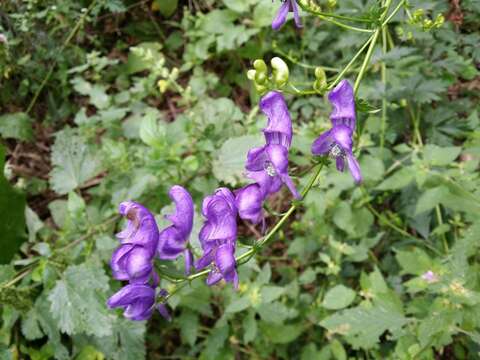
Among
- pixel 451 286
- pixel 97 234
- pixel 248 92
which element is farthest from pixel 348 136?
pixel 248 92

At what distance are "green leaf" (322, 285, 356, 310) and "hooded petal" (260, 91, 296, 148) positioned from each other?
3.23 ft

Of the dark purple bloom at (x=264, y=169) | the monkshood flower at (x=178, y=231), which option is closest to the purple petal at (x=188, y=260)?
the monkshood flower at (x=178, y=231)

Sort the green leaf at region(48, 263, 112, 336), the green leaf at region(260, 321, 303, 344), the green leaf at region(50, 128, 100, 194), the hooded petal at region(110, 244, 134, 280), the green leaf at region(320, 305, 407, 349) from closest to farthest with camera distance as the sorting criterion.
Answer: the hooded petal at region(110, 244, 134, 280) < the green leaf at region(320, 305, 407, 349) < the green leaf at region(48, 263, 112, 336) < the green leaf at region(260, 321, 303, 344) < the green leaf at region(50, 128, 100, 194)

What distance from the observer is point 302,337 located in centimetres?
222

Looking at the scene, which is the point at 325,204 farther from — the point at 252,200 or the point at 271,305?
the point at 252,200

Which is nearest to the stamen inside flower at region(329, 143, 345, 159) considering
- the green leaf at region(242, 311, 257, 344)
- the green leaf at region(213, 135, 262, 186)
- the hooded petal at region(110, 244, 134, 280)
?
the hooded petal at region(110, 244, 134, 280)

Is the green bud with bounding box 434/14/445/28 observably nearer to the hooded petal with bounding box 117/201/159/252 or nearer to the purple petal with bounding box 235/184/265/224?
the purple petal with bounding box 235/184/265/224

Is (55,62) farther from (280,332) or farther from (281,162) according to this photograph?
(281,162)

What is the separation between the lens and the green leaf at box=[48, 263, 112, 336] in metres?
1.76

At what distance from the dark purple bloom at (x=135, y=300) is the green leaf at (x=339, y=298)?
36.1 inches

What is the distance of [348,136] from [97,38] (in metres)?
2.39

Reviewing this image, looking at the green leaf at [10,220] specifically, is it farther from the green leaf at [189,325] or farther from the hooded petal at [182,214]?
the hooded petal at [182,214]

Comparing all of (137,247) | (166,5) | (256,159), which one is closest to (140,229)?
(137,247)

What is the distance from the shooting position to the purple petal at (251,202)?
3.50 feet
